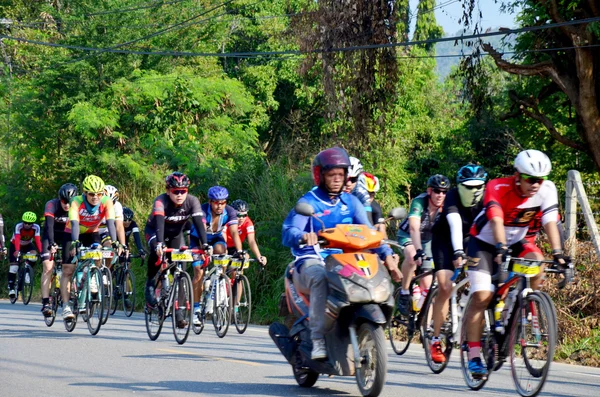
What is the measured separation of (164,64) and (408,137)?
31.1 ft

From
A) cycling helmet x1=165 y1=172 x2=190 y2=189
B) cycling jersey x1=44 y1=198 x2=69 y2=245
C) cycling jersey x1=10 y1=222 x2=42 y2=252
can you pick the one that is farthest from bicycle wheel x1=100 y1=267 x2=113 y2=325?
cycling jersey x1=10 y1=222 x2=42 y2=252

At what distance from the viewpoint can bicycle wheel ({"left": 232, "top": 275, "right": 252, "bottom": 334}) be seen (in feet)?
52.3

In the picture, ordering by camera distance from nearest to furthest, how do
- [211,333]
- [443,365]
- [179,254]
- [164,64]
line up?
[443,365] < [179,254] < [211,333] < [164,64]

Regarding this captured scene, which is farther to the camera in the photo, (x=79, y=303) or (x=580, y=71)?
(x=580, y=71)

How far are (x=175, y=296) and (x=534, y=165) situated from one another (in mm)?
6189

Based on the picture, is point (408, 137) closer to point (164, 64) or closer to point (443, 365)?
point (164, 64)

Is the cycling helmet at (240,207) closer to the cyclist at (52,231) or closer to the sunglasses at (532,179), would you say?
the cyclist at (52,231)

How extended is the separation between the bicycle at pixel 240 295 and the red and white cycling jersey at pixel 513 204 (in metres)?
7.40

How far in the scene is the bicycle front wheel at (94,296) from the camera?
561 inches

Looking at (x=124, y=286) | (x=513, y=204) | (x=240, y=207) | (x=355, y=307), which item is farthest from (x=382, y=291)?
(x=124, y=286)

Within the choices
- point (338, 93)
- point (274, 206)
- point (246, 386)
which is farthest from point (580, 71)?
point (246, 386)

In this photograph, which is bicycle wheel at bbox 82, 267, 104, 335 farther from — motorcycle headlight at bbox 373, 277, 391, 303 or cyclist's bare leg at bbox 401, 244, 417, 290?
motorcycle headlight at bbox 373, 277, 391, 303

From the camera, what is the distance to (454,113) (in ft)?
213

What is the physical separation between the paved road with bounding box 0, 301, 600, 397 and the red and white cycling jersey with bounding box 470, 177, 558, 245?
1.43 m
